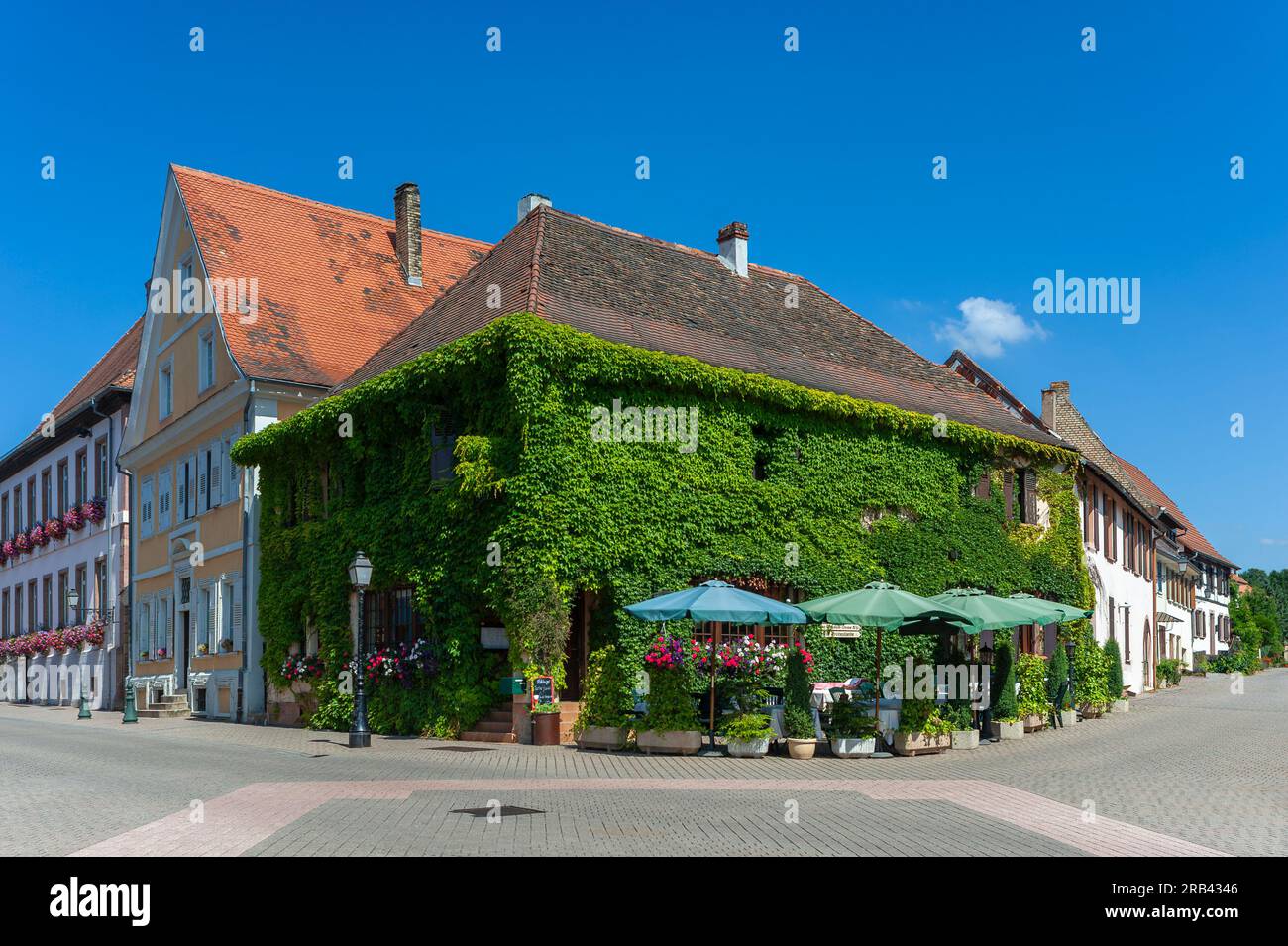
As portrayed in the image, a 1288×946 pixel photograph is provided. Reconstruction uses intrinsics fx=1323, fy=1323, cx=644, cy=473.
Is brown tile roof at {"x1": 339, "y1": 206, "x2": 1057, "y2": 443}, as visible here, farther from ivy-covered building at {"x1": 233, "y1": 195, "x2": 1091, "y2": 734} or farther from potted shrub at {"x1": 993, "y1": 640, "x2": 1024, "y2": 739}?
potted shrub at {"x1": 993, "y1": 640, "x2": 1024, "y2": 739}

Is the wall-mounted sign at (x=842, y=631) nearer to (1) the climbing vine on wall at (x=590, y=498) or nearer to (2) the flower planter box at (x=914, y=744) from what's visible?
(1) the climbing vine on wall at (x=590, y=498)

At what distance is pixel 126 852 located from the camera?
9.32 m

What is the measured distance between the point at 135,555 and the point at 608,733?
2280 centimetres

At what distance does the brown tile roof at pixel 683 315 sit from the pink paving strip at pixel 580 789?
10572 millimetres

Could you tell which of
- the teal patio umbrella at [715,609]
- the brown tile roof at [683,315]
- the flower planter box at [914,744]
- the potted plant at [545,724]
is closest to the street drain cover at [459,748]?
the potted plant at [545,724]

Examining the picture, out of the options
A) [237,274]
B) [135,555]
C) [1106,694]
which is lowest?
A: [1106,694]

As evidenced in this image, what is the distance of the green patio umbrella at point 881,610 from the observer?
19469 millimetres

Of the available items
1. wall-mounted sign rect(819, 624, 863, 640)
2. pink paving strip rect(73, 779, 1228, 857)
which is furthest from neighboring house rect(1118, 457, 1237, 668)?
pink paving strip rect(73, 779, 1228, 857)

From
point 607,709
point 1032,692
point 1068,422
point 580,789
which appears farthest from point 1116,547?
point 580,789

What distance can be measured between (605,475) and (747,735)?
221 inches
